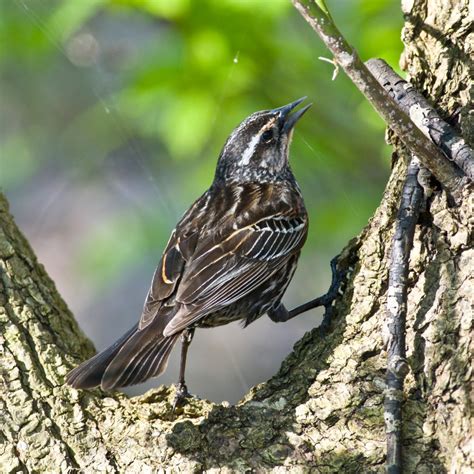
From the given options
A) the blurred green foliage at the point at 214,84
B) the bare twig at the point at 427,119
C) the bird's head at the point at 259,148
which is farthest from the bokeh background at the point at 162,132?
the bare twig at the point at 427,119

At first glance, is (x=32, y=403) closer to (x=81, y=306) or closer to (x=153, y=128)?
(x=153, y=128)

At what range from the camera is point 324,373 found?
3.68m

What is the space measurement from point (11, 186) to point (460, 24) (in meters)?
6.54

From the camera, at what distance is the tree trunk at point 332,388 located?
3.34 metres

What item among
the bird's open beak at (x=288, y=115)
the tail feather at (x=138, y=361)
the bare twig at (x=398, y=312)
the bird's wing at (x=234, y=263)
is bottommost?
the bare twig at (x=398, y=312)

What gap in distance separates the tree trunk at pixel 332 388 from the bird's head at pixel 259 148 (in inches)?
56.2

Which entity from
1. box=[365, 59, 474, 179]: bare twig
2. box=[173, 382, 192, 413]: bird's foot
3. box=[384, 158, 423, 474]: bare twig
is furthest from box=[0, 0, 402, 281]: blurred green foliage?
box=[173, 382, 192, 413]: bird's foot

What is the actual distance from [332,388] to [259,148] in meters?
2.39

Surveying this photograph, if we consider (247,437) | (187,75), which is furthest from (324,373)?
(187,75)

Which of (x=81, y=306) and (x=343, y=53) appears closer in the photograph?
(x=343, y=53)

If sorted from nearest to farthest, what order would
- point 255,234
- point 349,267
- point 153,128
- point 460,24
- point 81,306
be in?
1. point 460,24
2. point 349,267
3. point 255,234
4. point 153,128
5. point 81,306

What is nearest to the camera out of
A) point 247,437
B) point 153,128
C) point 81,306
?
point 247,437

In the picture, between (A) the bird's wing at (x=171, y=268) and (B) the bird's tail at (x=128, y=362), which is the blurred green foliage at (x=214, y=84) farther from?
(B) the bird's tail at (x=128, y=362)

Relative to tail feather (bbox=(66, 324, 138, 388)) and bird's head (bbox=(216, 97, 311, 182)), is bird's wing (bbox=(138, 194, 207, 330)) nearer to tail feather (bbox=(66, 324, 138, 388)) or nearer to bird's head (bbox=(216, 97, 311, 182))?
tail feather (bbox=(66, 324, 138, 388))
